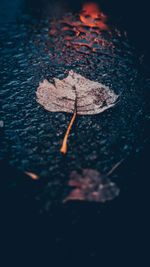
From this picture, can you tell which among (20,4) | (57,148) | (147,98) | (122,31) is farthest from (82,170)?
(20,4)

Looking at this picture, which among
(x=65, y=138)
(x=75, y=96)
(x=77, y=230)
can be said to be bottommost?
(x=77, y=230)

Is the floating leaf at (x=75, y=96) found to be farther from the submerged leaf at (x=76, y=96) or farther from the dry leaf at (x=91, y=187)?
the dry leaf at (x=91, y=187)

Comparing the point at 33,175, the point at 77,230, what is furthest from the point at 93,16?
the point at 77,230

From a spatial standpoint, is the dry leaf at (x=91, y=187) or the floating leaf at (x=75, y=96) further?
the floating leaf at (x=75, y=96)

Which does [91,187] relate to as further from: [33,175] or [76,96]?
[76,96]

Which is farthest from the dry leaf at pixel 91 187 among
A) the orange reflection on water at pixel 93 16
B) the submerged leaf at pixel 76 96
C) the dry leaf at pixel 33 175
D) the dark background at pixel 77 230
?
the orange reflection on water at pixel 93 16

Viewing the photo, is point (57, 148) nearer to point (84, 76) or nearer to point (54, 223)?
point (54, 223)

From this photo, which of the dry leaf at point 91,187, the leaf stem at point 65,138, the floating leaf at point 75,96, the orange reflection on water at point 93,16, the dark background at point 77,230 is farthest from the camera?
the orange reflection on water at point 93,16
